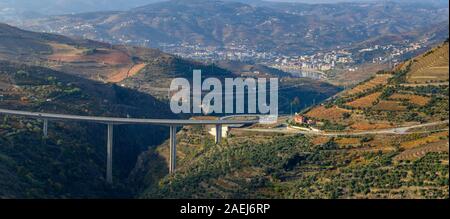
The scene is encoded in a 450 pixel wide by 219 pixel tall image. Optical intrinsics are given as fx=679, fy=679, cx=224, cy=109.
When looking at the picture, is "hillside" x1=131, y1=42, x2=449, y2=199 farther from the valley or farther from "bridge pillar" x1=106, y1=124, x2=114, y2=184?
"bridge pillar" x1=106, y1=124, x2=114, y2=184

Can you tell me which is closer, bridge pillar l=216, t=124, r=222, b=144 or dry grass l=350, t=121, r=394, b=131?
dry grass l=350, t=121, r=394, b=131

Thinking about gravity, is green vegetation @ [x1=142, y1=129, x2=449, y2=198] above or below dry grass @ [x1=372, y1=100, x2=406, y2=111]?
below

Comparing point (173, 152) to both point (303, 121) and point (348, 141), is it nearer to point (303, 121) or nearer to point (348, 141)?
point (303, 121)

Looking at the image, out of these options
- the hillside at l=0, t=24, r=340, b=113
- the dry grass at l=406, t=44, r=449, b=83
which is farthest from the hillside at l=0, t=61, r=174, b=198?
the dry grass at l=406, t=44, r=449, b=83

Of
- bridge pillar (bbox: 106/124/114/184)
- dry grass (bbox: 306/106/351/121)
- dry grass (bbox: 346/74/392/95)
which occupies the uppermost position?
dry grass (bbox: 346/74/392/95)

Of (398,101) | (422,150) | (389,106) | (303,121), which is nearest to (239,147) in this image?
(303,121)

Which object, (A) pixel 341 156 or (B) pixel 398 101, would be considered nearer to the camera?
(A) pixel 341 156

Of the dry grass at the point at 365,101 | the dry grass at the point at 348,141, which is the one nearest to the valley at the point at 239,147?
the dry grass at the point at 348,141

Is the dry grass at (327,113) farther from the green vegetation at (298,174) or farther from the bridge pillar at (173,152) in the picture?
the bridge pillar at (173,152)

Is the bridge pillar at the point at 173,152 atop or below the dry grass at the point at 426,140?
below

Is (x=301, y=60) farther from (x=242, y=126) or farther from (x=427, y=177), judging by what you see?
(x=427, y=177)
